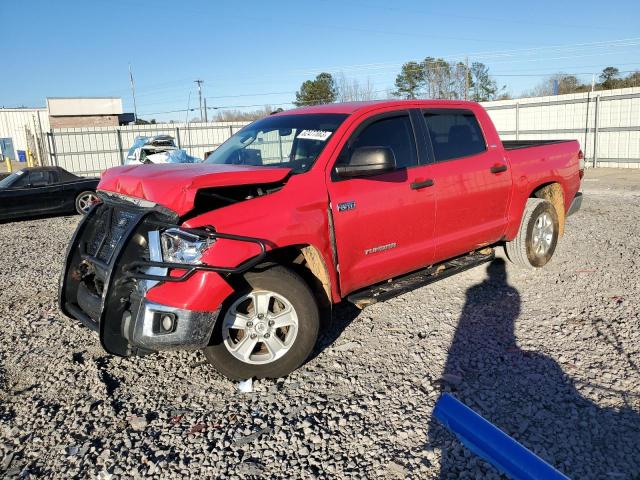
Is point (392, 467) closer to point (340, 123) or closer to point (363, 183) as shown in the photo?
point (363, 183)

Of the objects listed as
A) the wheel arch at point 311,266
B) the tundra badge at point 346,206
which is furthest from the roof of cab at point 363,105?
the wheel arch at point 311,266

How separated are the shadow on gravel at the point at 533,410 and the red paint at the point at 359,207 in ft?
3.10

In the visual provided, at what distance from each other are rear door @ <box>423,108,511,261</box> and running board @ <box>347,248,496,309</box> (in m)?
0.12

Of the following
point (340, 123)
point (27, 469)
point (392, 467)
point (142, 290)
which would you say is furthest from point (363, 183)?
point (27, 469)

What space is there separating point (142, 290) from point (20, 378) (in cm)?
149

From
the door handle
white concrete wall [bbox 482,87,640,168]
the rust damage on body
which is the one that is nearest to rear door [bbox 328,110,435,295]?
the door handle

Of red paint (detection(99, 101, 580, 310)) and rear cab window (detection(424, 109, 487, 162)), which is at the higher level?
rear cab window (detection(424, 109, 487, 162))

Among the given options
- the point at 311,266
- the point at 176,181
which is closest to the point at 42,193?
the point at 176,181

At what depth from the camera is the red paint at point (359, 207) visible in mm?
3318

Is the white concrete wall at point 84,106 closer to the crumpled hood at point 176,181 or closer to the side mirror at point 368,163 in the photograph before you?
the crumpled hood at point 176,181

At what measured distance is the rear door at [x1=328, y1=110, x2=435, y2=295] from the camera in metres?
3.96

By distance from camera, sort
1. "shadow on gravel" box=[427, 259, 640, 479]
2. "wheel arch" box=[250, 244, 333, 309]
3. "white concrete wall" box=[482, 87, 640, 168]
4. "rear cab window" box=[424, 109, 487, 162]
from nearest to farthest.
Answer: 1. "shadow on gravel" box=[427, 259, 640, 479]
2. "wheel arch" box=[250, 244, 333, 309]
3. "rear cab window" box=[424, 109, 487, 162]
4. "white concrete wall" box=[482, 87, 640, 168]

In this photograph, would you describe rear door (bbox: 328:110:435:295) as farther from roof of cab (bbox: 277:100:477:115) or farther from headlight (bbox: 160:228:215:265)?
headlight (bbox: 160:228:215:265)

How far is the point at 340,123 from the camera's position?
13.9 feet
